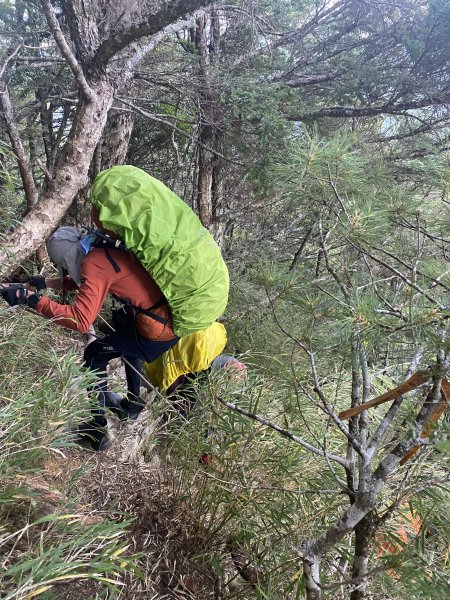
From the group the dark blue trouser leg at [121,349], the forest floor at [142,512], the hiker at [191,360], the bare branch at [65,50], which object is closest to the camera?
the forest floor at [142,512]

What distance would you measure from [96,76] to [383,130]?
4.45 meters

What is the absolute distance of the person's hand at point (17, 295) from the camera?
7.49 ft

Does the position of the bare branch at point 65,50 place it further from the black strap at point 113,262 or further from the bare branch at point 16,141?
the black strap at point 113,262

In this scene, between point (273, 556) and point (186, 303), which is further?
point (186, 303)

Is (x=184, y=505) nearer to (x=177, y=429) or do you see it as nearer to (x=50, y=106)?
(x=177, y=429)

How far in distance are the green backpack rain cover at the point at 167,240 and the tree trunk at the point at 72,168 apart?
0.69m

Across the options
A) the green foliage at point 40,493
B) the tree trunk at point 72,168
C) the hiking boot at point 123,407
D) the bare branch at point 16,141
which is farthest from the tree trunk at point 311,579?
the bare branch at point 16,141

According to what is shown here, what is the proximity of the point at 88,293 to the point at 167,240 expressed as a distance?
57 centimetres

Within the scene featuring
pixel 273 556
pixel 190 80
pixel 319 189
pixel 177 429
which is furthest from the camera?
pixel 190 80

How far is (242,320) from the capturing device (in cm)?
476

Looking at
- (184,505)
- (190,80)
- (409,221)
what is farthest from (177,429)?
(190,80)

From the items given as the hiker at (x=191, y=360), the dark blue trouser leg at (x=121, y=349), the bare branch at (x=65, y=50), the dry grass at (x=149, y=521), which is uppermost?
the bare branch at (x=65, y=50)

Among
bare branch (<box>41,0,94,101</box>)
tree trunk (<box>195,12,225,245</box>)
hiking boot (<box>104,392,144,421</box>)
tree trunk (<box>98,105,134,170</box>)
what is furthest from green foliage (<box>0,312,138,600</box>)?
tree trunk (<box>195,12,225,245</box>)

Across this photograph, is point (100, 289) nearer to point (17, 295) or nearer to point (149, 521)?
point (17, 295)
